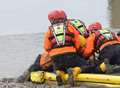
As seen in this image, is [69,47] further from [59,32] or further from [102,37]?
[102,37]

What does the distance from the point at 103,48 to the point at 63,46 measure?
772 millimetres

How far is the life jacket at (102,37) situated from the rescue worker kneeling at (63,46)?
1.17 ft

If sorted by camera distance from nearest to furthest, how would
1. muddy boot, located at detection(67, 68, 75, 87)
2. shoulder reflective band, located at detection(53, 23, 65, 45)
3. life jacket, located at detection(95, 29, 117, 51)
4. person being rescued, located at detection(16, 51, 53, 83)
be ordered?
muddy boot, located at detection(67, 68, 75, 87)
shoulder reflective band, located at detection(53, 23, 65, 45)
life jacket, located at detection(95, 29, 117, 51)
person being rescued, located at detection(16, 51, 53, 83)

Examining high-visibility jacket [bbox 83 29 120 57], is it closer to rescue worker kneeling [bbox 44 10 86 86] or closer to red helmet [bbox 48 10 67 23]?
rescue worker kneeling [bbox 44 10 86 86]

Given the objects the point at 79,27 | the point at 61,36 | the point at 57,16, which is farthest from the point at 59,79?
the point at 79,27

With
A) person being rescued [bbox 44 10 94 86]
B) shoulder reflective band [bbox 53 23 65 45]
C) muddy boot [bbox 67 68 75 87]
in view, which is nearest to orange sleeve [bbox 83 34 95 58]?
person being rescued [bbox 44 10 94 86]

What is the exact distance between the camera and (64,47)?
13711 millimetres

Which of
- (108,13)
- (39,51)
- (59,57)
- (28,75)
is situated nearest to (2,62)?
(39,51)

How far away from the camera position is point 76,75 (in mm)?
13594

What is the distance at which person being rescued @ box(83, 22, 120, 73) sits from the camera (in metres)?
13.6

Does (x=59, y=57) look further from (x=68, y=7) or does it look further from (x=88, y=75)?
(x=68, y=7)

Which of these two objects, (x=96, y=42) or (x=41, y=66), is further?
(x=41, y=66)

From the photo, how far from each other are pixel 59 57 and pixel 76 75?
1.58 ft

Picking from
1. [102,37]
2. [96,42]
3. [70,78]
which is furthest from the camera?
[96,42]
